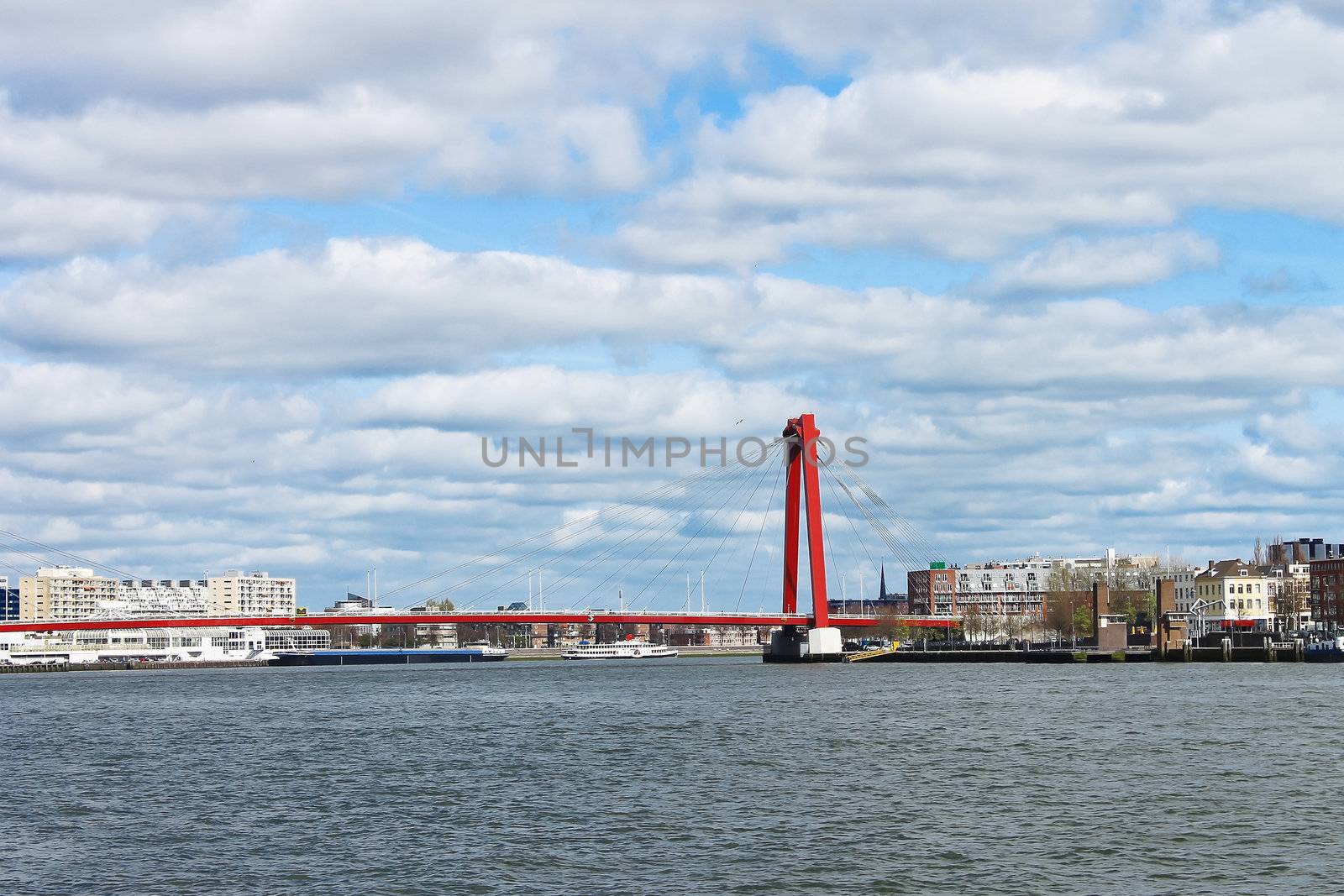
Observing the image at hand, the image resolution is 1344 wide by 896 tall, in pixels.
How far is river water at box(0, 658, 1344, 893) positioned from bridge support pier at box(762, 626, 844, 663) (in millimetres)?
39359

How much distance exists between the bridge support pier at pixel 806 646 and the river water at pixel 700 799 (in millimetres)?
39359

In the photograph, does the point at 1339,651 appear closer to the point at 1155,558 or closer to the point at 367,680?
the point at 367,680

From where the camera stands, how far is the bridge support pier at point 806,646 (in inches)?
3733

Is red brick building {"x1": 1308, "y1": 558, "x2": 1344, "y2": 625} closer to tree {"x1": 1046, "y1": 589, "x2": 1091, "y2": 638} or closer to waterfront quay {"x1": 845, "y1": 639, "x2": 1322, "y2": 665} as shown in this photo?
tree {"x1": 1046, "y1": 589, "x2": 1091, "y2": 638}

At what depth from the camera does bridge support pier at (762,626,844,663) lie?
94812mm

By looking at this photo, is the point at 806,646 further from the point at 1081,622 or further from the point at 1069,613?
the point at 1069,613

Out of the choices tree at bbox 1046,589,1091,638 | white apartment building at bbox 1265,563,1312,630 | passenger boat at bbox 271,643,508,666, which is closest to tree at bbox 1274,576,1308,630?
white apartment building at bbox 1265,563,1312,630

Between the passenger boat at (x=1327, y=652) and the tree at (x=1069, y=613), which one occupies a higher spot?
the tree at (x=1069, y=613)

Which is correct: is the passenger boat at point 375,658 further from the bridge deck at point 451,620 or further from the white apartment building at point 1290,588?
the white apartment building at point 1290,588

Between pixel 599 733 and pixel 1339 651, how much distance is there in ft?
193

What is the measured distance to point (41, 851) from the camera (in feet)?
76.8

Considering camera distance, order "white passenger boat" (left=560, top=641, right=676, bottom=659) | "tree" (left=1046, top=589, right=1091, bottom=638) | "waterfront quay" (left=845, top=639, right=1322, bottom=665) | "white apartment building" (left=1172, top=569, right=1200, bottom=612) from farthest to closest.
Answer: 1. "white passenger boat" (left=560, top=641, right=676, bottom=659)
2. "white apartment building" (left=1172, top=569, right=1200, bottom=612)
3. "tree" (left=1046, top=589, right=1091, bottom=638)
4. "waterfront quay" (left=845, top=639, right=1322, bottom=665)

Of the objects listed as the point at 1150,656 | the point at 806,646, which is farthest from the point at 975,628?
the point at 1150,656

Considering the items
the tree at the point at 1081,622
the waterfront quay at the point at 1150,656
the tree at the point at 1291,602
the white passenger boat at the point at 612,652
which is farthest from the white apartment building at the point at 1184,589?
the white passenger boat at the point at 612,652
